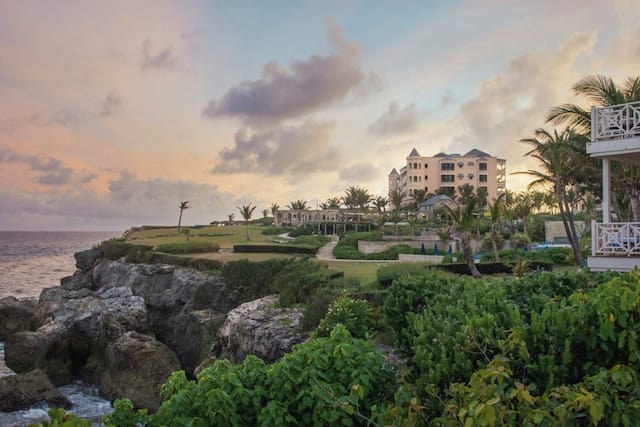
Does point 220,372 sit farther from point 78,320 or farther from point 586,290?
point 78,320

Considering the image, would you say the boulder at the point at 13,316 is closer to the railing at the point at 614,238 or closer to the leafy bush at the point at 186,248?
the leafy bush at the point at 186,248

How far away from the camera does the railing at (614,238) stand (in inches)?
551

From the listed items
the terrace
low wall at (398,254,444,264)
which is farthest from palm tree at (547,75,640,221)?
low wall at (398,254,444,264)

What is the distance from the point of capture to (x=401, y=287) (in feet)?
34.0

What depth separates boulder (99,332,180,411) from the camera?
17094 millimetres

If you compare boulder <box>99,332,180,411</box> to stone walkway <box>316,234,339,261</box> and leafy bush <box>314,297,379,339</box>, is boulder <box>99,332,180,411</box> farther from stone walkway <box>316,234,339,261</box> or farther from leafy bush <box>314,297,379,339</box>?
stone walkway <box>316,234,339,261</box>

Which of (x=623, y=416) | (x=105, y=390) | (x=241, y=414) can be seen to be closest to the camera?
(x=623, y=416)

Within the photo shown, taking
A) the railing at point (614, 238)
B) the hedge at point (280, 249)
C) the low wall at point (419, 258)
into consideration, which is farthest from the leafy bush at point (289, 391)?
the hedge at point (280, 249)

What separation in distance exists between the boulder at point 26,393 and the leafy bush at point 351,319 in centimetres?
1072

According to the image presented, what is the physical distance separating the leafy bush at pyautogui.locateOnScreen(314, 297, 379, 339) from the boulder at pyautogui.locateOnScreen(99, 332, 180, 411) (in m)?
8.99

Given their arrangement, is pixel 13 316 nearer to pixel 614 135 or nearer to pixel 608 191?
pixel 608 191

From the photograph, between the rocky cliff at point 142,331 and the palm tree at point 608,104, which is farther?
the palm tree at point 608,104

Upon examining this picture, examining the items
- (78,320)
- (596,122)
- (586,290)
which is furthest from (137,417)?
(78,320)

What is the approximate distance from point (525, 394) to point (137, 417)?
5350 millimetres
